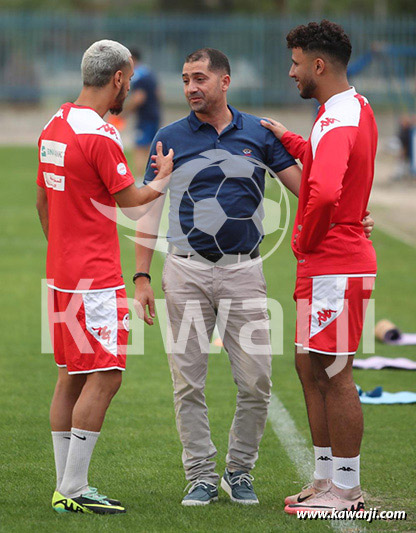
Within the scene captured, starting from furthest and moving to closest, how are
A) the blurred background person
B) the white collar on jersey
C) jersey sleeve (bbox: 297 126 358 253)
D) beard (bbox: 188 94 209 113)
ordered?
the blurred background person
beard (bbox: 188 94 209 113)
the white collar on jersey
jersey sleeve (bbox: 297 126 358 253)

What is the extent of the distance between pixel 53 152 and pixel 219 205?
3.04ft

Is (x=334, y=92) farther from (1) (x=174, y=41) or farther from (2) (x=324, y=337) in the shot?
(1) (x=174, y=41)

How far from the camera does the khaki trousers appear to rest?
5.21 m

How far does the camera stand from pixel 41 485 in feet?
17.8

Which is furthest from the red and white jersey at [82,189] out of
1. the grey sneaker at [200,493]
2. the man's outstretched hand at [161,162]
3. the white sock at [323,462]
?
the white sock at [323,462]

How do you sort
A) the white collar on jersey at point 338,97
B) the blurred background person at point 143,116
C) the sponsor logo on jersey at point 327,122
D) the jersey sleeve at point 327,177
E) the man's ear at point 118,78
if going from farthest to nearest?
the blurred background person at point 143,116, the man's ear at point 118,78, the white collar on jersey at point 338,97, the sponsor logo on jersey at point 327,122, the jersey sleeve at point 327,177

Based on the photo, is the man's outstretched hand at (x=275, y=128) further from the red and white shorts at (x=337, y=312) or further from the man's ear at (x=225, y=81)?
the red and white shorts at (x=337, y=312)

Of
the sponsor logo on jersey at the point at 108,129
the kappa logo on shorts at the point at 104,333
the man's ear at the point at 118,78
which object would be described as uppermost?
the man's ear at the point at 118,78

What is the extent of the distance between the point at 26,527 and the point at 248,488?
3.95ft

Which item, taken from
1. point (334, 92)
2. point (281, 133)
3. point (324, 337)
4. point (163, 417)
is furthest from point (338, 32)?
point (163, 417)

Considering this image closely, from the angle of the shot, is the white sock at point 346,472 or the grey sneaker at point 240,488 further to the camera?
the grey sneaker at point 240,488

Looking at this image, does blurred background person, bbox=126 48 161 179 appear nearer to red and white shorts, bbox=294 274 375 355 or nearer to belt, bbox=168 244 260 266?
belt, bbox=168 244 260 266

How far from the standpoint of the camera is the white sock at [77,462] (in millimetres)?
4855

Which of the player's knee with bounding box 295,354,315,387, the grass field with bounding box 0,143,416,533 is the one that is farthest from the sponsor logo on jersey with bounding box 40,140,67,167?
the grass field with bounding box 0,143,416,533
